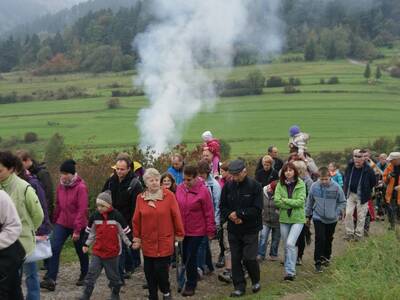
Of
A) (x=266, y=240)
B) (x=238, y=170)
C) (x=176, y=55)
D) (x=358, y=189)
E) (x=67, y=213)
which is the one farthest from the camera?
(x=176, y=55)

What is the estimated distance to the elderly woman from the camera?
6461mm

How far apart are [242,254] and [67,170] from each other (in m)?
2.62

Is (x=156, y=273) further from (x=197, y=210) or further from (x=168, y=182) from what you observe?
(x=168, y=182)

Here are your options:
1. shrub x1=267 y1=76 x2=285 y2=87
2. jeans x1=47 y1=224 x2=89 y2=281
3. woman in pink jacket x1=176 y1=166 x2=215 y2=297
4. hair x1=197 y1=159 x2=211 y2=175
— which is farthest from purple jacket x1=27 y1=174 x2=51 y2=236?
shrub x1=267 y1=76 x2=285 y2=87

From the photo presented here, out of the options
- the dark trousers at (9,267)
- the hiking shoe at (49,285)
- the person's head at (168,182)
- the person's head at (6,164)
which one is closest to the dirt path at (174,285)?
the hiking shoe at (49,285)

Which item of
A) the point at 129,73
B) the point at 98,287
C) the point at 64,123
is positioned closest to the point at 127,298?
the point at 98,287

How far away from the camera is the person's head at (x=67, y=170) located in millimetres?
7285

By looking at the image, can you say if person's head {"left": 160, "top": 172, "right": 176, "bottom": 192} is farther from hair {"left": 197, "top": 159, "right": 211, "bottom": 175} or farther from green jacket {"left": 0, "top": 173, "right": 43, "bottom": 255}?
green jacket {"left": 0, "top": 173, "right": 43, "bottom": 255}

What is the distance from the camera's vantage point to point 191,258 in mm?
7410

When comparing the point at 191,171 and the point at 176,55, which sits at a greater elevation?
the point at 176,55

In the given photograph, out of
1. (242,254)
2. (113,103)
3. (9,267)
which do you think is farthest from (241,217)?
(113,103)

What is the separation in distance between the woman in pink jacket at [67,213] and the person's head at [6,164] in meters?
1.83

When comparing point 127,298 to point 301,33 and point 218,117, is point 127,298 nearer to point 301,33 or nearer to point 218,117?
point 218,117

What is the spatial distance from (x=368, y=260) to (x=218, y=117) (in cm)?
4507
